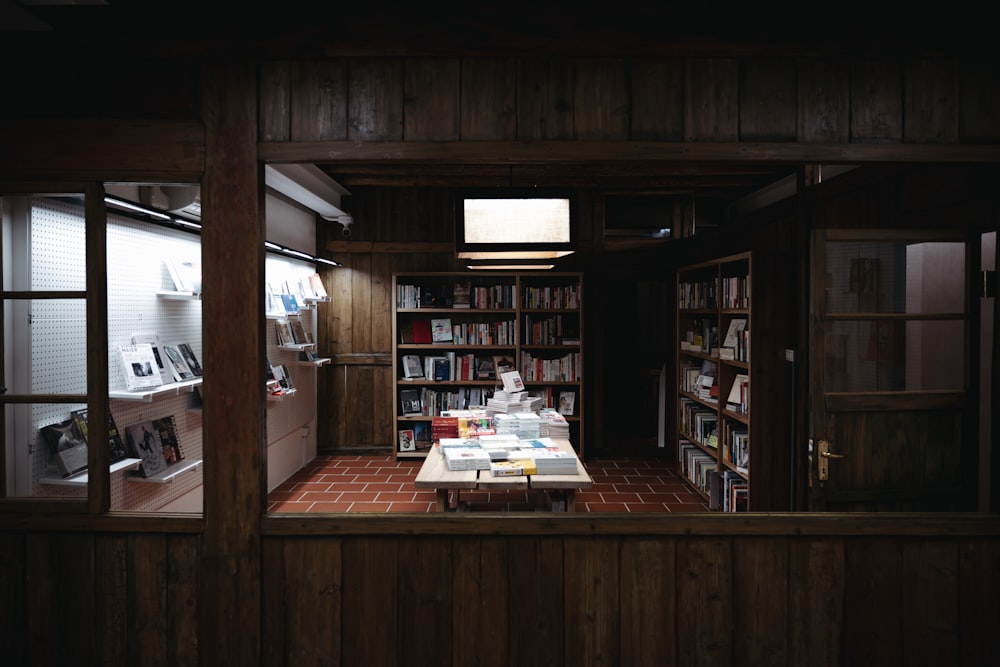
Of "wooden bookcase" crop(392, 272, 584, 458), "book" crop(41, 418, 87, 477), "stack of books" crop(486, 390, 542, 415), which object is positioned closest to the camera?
"book" crop(41, 418, 87, 477)

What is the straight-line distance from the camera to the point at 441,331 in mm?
6648

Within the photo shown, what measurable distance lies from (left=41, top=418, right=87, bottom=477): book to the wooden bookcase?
376 cm

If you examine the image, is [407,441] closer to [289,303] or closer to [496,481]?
[289,303]

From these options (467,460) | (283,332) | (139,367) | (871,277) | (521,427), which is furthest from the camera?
(283,332)

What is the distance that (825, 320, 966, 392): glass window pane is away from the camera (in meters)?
2.94

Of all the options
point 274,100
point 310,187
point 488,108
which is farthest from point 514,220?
point 310,187

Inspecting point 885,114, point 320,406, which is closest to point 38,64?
point 885,114

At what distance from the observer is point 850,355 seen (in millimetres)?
3059

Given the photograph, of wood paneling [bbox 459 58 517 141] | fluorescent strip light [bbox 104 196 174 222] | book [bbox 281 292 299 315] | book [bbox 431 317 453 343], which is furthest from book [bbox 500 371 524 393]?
wood paneling [bbox 459 58 517 141]

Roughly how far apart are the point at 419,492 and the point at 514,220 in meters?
3.51

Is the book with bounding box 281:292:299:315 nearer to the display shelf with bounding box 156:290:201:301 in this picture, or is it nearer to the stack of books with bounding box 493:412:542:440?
the display shelf with bounding box 156:290:201:301

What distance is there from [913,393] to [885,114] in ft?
4.88

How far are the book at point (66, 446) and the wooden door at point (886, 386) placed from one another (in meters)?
3.85

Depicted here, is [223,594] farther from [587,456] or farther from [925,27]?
[587,456]
